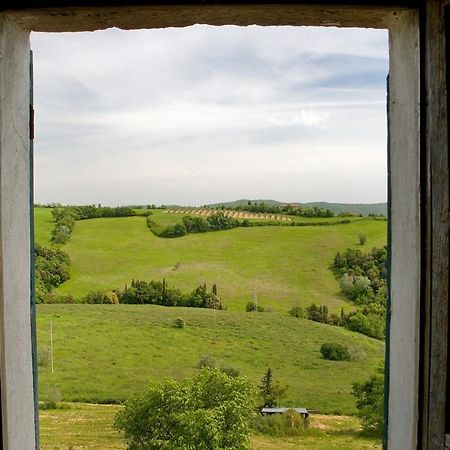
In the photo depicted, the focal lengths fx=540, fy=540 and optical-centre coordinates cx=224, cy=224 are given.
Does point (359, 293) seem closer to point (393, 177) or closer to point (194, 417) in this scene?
point (194, 417)

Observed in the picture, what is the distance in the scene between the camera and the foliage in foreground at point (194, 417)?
12.1 m

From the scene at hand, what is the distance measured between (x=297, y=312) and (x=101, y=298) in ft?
25.5

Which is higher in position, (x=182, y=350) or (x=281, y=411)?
(x=182, y=350)

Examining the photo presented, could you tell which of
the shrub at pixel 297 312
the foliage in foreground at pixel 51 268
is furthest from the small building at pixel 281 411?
the foliage in foreground at pixel 51 268

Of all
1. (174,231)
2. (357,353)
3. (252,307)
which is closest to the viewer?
(357,353)

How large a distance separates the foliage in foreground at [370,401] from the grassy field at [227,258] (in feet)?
11.9

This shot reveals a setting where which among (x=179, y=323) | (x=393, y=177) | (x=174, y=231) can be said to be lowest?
(x=179, y=323)

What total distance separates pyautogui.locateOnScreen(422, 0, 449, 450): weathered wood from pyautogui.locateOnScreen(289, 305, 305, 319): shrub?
19683 millimetres

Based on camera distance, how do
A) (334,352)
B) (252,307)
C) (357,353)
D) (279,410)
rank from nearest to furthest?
(279,410), (334,352), (357,353), (252,307)

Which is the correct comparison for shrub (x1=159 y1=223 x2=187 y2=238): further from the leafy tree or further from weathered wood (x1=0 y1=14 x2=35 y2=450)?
weathered wood (x1=0 y1=14 x2=35 y2=450)

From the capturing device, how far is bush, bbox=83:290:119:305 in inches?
839

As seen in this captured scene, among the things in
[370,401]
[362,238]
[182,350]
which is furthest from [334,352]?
[182,350]

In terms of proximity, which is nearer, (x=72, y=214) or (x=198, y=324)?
(x=198, y=324)

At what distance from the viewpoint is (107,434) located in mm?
16094
